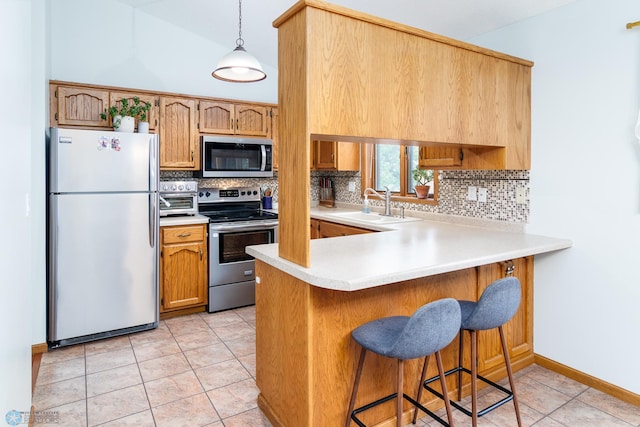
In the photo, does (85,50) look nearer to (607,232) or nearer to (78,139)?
(78,139)

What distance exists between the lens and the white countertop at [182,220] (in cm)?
360

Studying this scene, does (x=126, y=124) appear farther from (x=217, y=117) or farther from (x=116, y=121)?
(x=217, y=117)

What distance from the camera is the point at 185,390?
8.09ft

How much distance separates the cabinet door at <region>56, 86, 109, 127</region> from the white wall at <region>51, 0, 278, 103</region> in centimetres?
37

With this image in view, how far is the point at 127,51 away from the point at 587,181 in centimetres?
416

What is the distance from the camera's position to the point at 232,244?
3.91 metres

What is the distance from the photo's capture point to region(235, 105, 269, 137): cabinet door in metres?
4.25

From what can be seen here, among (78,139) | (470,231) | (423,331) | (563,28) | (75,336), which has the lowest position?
(75,336)

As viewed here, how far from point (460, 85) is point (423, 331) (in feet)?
4.71

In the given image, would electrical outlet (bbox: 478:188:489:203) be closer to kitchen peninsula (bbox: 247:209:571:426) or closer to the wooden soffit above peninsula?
kitchen peninsula (bbox: 247:209:571:426)

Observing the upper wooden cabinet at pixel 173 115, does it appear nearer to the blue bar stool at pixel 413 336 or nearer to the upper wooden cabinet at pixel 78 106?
the upper wooden cabinet at pixel 78 106

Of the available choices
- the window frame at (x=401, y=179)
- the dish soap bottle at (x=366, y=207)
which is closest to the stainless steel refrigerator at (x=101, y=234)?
the dish soap bottle at (x=366, y=207)

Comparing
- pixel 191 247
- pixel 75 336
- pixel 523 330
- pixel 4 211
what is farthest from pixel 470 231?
pixel 75 336

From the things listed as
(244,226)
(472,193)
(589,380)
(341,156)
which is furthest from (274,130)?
(589,380)
